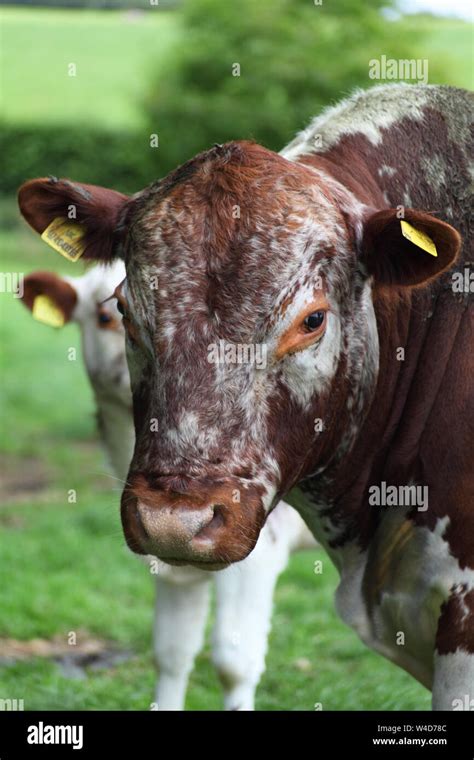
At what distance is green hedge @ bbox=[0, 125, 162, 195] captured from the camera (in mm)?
37312

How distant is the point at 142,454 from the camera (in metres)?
3.41

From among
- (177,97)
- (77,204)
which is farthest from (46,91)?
(77,204)

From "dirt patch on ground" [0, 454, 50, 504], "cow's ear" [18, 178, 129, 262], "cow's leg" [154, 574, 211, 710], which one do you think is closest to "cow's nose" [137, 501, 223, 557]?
"cow's ear" [18, 178, 129, 262]

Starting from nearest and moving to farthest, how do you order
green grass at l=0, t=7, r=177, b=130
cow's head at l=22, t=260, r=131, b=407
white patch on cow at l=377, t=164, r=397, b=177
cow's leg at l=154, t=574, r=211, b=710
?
white patch on cow at l=377, t=164, r=397, b=177 < cow's leg at l=154, t=574, r=211, b=710 < cow's head at l=22, t=260, r=131, b=407 < green grass at l=0, t=7, r=177, b=130

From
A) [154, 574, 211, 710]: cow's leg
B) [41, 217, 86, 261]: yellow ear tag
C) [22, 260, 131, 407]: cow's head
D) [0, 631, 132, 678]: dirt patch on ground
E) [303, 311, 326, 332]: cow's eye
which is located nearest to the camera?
[303, 311, 326, 332]: cow's eye

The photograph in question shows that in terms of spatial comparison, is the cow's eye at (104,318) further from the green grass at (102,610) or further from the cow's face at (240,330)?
the cow's face at (240,330)

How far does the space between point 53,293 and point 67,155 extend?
3306cm

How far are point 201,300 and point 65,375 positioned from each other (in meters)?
13.8

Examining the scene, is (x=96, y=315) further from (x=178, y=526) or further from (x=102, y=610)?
(x=178, y=526)

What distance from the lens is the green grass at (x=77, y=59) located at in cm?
3903

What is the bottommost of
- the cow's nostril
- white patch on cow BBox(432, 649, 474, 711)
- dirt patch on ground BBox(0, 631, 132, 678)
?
dirt patch on ground BBox(0, 631, 132, 678)

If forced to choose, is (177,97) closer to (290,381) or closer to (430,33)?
(430,33)

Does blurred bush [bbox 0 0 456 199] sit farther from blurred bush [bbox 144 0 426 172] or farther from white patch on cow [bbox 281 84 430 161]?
white patch on cow [bbox 281 84 430 161]

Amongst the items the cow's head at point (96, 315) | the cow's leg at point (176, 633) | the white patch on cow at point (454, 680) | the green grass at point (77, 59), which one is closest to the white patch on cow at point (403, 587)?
the white patch on cow at point (454, 680)
